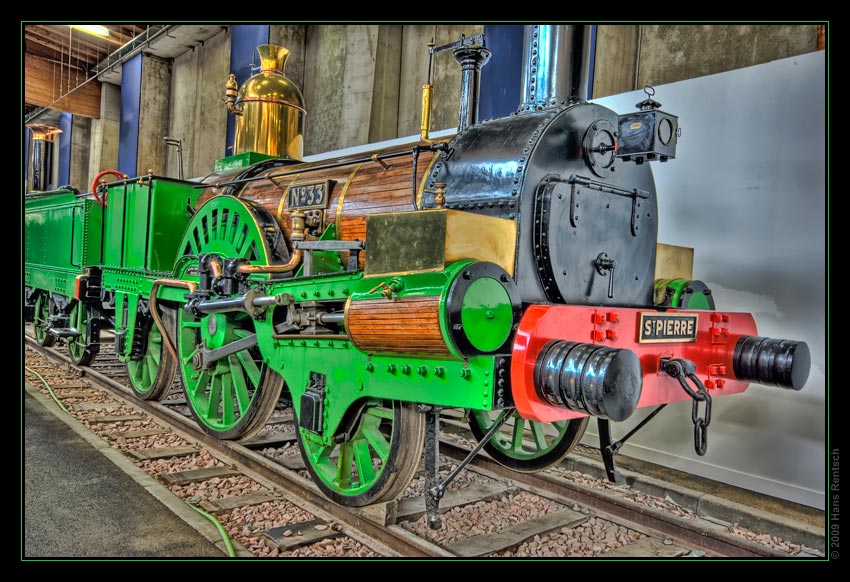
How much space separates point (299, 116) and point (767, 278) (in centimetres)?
458

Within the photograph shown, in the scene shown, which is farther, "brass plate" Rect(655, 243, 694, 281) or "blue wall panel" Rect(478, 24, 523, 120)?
"blue wall panel" Rect(478, 24, 523, 120)

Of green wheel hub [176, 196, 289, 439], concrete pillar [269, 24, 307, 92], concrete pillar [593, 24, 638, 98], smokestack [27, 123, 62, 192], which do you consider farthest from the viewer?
smokestack [27, 123, 62, 192]

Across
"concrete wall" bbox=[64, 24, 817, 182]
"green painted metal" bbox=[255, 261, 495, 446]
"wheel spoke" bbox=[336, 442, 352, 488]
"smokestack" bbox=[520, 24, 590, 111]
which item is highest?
"concrete wall" bbox=[64, 24, 817, 182]

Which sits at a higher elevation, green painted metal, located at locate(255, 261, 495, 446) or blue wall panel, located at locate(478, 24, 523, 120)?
blue wall panel, located at locate(478, 24, 523, 120)

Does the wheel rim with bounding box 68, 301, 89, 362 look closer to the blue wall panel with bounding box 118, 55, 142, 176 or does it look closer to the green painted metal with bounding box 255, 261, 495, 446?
the green painted metal with bounding box 255, 261, 495, 446

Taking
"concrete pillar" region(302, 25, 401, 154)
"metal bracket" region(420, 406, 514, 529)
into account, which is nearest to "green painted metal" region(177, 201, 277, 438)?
"metal bracket" region(420, 406, 514, 529)

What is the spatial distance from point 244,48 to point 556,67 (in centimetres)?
837

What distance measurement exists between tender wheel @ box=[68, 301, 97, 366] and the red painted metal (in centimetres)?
578

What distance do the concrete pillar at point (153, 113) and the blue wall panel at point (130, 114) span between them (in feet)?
0.33

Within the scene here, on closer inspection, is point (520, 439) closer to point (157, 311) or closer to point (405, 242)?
point (405, 242)

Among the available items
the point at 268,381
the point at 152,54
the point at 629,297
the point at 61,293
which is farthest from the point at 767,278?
the point at 152,54

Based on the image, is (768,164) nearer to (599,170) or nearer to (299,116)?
(599,170)

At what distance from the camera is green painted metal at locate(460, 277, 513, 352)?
250 cm
